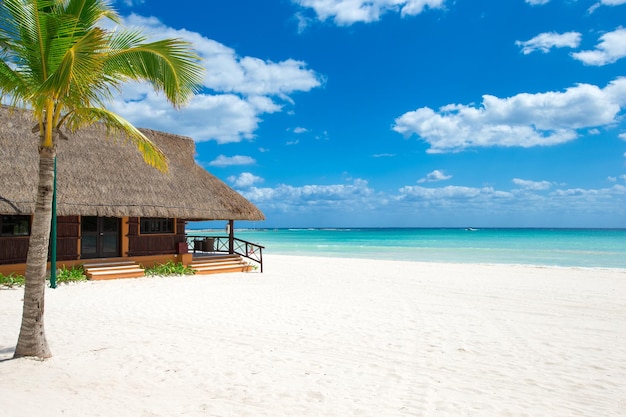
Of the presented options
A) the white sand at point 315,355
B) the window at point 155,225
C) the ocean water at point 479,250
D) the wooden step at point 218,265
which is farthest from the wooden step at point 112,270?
the ocean water at point 479,250

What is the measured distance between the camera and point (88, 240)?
49.2ft

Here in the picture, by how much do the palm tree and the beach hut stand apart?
24.9 ft

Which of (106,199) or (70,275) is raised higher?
(106,199)

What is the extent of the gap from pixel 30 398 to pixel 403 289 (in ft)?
34.6

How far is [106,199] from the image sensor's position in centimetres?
1367

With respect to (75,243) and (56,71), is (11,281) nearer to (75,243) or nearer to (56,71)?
(75,243)

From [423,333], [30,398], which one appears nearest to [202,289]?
[423,333]

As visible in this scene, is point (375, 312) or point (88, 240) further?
point (88, 240)

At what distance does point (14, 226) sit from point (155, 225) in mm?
4393

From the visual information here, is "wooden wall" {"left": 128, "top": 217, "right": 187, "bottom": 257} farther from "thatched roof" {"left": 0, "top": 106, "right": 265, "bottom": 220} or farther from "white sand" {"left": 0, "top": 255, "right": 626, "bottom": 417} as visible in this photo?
"white sand" {"left": 0, "top": 255, "right": 626, "bottom": 417}

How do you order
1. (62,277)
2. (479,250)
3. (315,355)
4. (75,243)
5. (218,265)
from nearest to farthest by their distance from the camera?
(315,355)
(62,277)
(75,243)
(218,265)
(479,250)

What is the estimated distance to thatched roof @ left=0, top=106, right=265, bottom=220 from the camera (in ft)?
41.2

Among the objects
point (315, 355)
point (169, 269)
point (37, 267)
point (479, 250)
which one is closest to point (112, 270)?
point (169, 269)

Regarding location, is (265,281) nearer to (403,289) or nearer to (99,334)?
(403,289)
